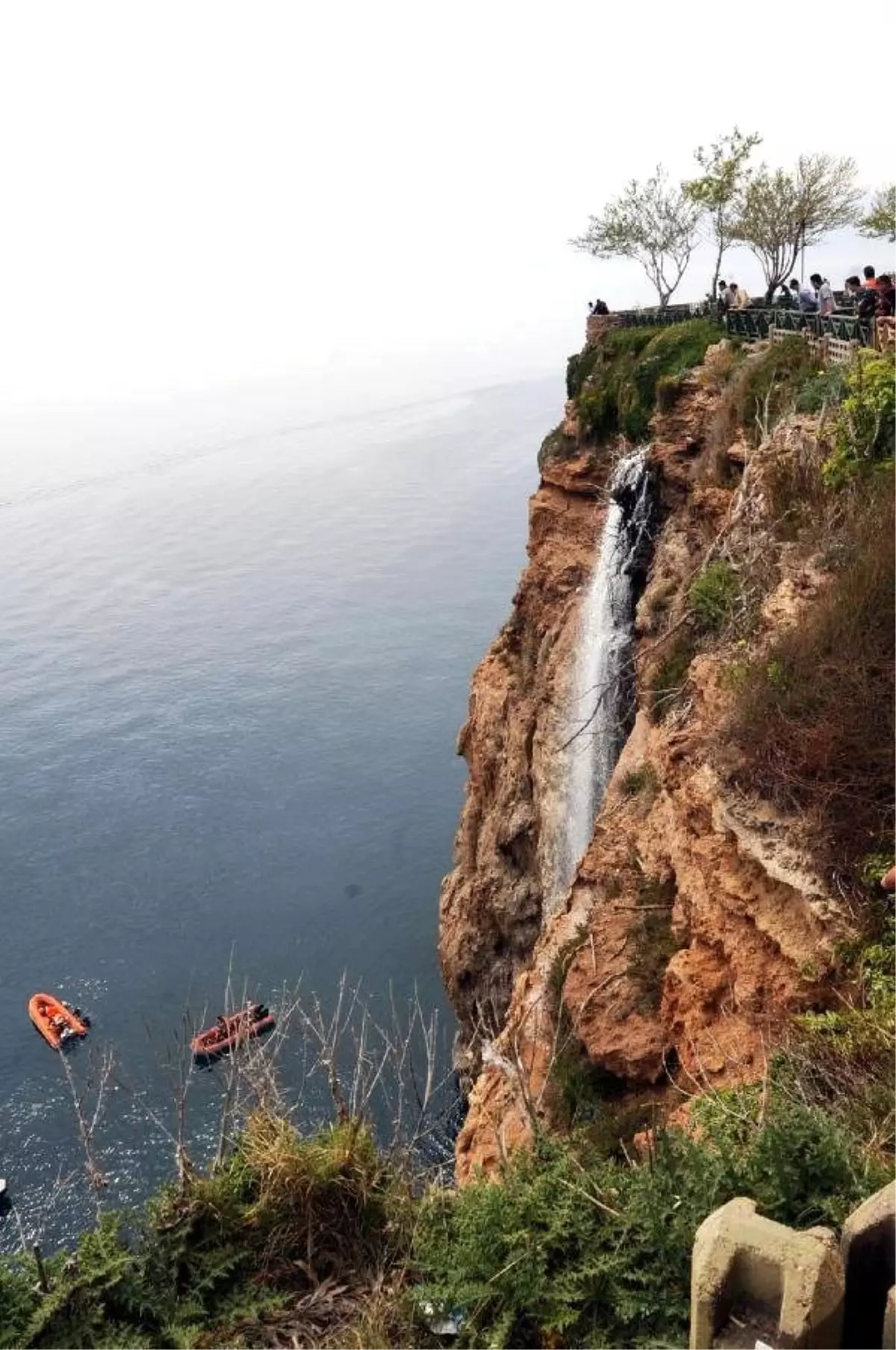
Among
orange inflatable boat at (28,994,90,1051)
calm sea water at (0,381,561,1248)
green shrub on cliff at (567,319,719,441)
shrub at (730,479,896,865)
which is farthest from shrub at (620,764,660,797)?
orange inflatable boat at (28,994,90,1051)

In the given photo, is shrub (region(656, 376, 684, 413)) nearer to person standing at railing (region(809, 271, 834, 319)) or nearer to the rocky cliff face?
the rocky cliff face

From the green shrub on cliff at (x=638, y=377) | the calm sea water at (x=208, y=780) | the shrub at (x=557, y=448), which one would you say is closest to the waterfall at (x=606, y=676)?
the green shrub on cliff at (x=638, y=377)

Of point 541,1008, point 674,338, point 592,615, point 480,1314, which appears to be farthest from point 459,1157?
point 674,338

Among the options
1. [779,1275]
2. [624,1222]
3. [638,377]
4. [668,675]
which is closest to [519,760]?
[668,675]

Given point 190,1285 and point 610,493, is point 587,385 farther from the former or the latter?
point 190,1285

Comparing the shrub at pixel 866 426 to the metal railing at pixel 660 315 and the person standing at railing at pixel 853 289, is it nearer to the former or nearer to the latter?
the person standing at railing at pixel 853 289

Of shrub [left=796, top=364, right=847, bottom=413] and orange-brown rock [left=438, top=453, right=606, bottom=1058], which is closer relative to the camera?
shrub [left=796, top=364, right=847, bottom=413]
